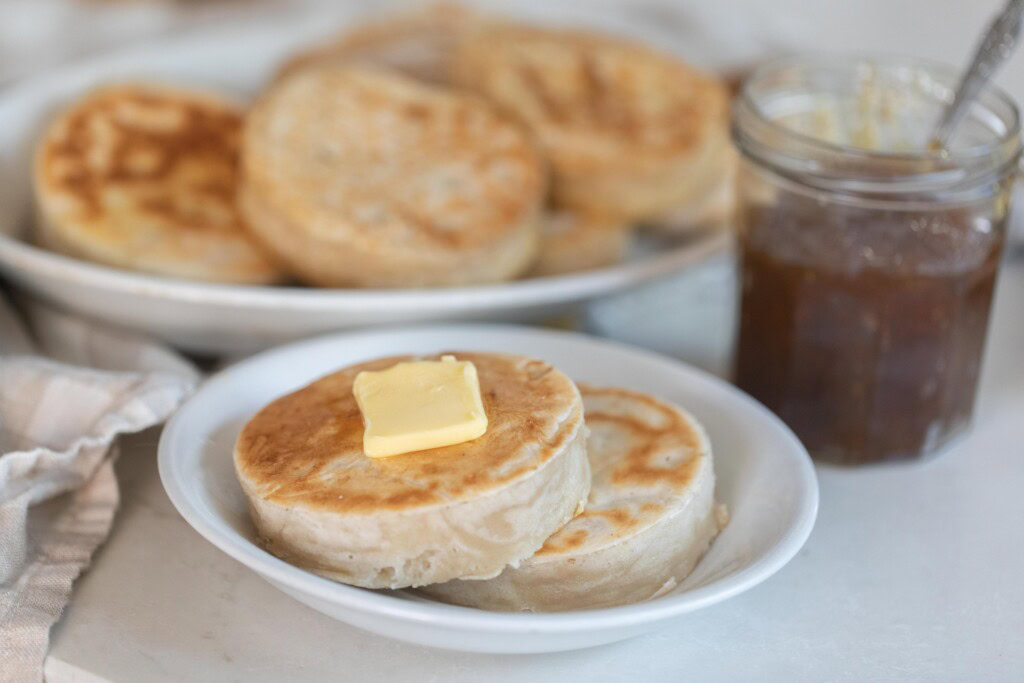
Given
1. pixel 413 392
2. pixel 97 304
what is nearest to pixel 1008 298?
pixel 413 392

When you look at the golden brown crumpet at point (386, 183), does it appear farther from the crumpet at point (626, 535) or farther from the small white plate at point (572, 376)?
the crumpet at point (626, 535)

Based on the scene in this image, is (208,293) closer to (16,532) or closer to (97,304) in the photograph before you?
(97,304)

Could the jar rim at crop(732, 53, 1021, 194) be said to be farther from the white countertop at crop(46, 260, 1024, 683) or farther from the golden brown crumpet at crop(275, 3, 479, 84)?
the golden brown crumpet at crop(275, 3, 479, 84)

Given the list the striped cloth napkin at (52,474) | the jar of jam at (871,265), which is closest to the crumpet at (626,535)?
the jar of jam at (871,265)

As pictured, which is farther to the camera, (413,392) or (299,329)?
(299,329)

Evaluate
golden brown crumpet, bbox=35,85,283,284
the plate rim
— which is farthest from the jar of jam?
golden brown crumpet, bbox=35,85,283,284

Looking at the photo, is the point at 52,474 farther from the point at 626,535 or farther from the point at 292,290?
the point at 626,535
